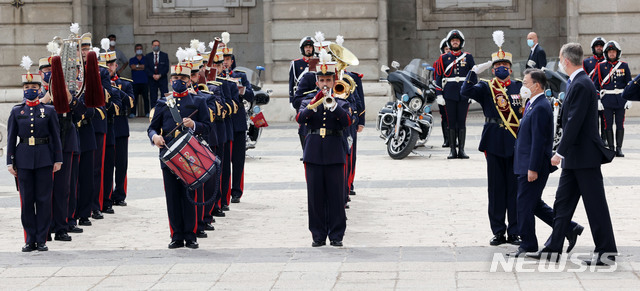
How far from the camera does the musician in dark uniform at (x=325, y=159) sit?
35.2 ft

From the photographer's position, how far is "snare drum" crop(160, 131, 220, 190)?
34.7ft

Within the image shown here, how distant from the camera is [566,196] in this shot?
373 inches

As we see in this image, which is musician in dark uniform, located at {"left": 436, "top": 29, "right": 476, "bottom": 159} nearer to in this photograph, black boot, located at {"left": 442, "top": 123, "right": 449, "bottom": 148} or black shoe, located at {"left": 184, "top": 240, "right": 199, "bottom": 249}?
black boot, located at {"left": 442, "top": 123, "right": 449, "bottom": 148}

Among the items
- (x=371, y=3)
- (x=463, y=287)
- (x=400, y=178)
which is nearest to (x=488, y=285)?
(x=463, y=287)

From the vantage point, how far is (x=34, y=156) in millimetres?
10836

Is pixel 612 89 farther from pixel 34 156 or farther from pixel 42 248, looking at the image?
pixel 42 248

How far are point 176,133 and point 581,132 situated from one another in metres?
3.63

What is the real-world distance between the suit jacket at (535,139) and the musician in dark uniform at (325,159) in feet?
5.39

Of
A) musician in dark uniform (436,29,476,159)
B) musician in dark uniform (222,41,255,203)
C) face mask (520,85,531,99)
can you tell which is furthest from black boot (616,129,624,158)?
face mask (520,85,531,99)

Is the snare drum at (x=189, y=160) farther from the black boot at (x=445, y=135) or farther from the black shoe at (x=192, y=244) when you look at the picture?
the black boot at (x=445, y=135)

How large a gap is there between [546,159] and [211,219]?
3.75m

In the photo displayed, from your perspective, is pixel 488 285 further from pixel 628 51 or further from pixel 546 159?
pixel 628 51

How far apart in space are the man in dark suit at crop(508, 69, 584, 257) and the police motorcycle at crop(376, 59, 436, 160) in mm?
8002

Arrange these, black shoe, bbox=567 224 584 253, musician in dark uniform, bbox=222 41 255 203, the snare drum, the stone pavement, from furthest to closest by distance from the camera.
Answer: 1. musician in dark uniform, bbox=222 41 255 203
2. the snare drum
3. black shoe, bbox=567 224 584 253
4. the stone pavement
